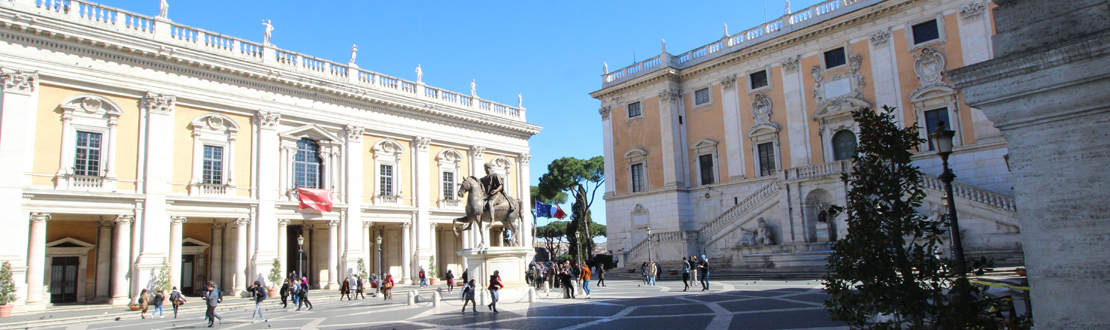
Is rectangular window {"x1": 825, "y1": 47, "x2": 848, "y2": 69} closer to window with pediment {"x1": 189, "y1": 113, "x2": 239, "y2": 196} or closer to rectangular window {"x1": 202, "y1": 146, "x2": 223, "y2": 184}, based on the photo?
window with pediment {"x1": 189, "y1": 113, "x2": 239, "y2": 196}

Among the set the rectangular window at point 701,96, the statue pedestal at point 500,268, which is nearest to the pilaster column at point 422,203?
the statue pedestal at point 500,268

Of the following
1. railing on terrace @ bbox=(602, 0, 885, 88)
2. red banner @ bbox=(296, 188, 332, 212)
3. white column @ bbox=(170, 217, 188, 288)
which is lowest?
white column @ bbox=(170, 217, 188, 288)

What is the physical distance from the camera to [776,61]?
36.4 m

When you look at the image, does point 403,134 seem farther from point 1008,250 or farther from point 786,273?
point 1008,250

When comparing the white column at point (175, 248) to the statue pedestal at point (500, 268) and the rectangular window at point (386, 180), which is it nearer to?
the rectangular window at point (386, 180)

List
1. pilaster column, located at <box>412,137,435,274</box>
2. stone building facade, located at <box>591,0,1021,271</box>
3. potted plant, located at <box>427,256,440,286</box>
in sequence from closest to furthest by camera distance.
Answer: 1. stone building facade, located at <box>591,0,1021,271</box>
2. potted plant, located at <box>427,256,440,286</box>
3. pilaster column, located at <box>412,137,435,274</box>

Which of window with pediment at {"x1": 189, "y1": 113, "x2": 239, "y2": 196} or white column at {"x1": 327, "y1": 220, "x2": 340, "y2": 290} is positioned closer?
window with pediment at {"x1": 189, "y1": 113, "x2": 239, "y2": 196}

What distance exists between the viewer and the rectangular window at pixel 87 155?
23938mm

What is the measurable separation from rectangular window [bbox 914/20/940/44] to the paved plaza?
648 inches

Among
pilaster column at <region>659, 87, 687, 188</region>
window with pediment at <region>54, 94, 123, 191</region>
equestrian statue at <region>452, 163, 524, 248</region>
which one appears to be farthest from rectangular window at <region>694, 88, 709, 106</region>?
window with pediment at <region>54, 94, 123, 191</region>

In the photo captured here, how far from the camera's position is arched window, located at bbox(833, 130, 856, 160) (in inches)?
1310

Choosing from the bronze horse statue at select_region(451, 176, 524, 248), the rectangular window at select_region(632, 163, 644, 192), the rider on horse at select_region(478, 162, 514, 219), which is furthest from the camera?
the rectangular window at select_region(632, 163, 644, 192)

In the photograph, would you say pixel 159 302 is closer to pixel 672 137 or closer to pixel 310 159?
pixel 310 159

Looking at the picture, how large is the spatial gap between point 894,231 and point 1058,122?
4.84 feet
